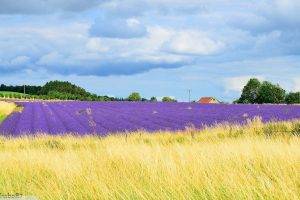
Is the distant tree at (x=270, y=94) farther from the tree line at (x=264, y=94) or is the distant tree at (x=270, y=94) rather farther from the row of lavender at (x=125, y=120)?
the row of lavender at (x=125, y=120)

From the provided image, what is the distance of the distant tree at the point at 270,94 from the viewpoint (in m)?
111

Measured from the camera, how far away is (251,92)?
116688 mm

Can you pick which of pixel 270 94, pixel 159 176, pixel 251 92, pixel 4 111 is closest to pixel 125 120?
pixel 4 111

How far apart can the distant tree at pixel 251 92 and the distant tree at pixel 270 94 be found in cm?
87

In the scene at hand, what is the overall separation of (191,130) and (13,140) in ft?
21.5

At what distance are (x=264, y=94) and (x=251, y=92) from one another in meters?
3.61

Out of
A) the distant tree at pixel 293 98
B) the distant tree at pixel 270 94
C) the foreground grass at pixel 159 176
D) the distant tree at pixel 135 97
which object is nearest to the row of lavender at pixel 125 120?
the foreground grass at pixel 159 176

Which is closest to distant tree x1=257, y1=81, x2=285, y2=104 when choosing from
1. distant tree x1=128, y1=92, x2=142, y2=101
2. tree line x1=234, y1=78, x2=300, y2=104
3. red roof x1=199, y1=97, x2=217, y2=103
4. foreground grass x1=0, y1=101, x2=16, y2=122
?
tree line x1=234, y1=78, x2=300, y2=104

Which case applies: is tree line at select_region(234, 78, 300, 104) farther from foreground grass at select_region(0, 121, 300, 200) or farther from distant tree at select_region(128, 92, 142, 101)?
foreground grass at select_region(0, 121, 300, 200)

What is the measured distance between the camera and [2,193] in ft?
32.3

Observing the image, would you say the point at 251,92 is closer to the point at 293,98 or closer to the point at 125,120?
the point at 293,98

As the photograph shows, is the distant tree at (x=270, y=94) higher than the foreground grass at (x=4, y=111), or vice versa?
the distant tree at (x=270, y=94)

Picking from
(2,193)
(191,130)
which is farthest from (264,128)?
(2,193)

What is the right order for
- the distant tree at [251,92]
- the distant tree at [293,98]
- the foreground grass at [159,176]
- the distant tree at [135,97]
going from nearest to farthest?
the foreground grass at [159,176]
the distant tree at [251,92]
the distant tree at [293,98]
the distant tree at [135,97]
